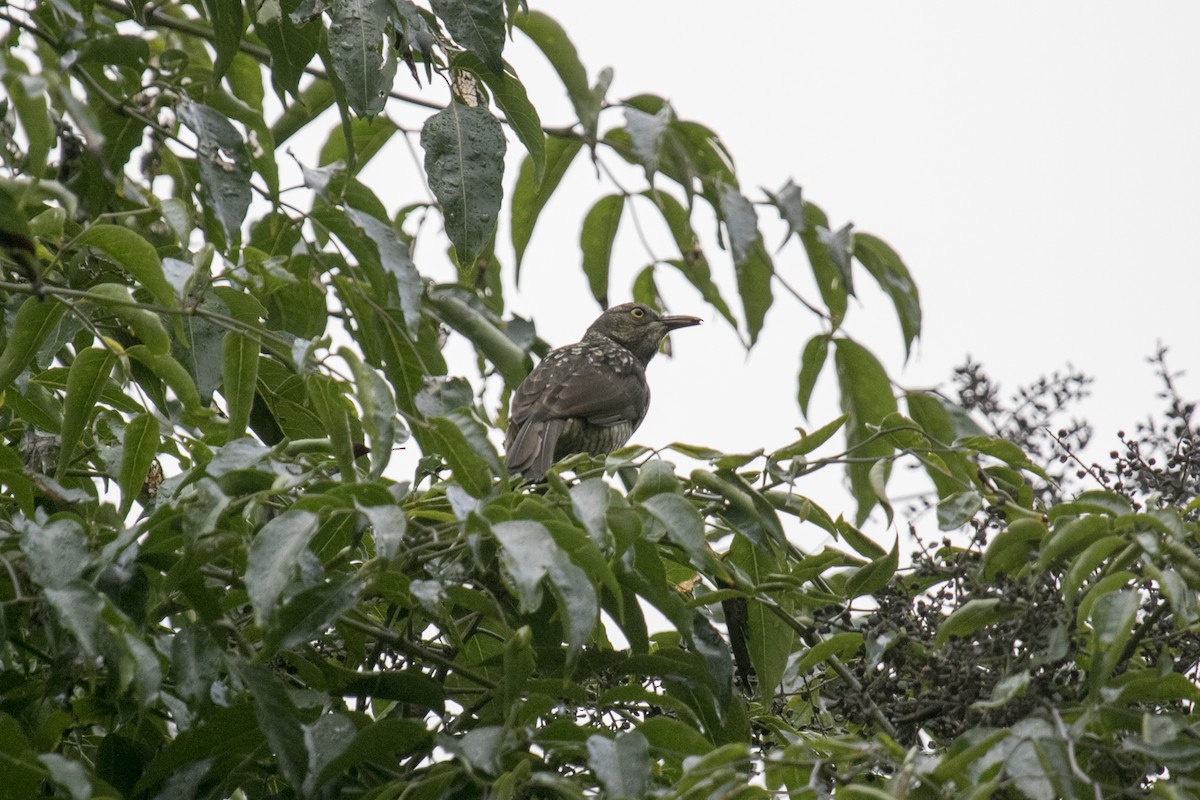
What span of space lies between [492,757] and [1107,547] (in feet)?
3.35

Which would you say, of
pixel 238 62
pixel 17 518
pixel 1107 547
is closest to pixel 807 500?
pixel 1107 547

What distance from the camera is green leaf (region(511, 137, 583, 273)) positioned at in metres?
3.58

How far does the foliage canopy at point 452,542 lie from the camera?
209 centimetres

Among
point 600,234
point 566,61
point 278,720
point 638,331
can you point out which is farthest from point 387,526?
point 638,331

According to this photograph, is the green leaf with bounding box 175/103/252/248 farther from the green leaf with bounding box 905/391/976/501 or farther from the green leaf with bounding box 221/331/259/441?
the green leaf with bounding box 905/391/976/501

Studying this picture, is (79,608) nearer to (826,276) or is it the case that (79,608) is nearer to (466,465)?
(466,465)

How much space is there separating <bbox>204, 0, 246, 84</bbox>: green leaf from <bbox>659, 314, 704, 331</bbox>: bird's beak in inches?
184

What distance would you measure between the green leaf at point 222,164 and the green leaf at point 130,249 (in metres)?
0.50

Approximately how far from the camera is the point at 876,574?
268 centimetres

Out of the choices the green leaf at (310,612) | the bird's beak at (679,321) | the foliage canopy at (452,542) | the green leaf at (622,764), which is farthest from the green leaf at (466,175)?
the bird's beak at (679,321)

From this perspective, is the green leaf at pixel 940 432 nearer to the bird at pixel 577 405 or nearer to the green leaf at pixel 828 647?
the green leaf at pixel 828 647

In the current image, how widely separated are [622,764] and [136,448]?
1087 mm

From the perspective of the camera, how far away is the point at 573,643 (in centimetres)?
199

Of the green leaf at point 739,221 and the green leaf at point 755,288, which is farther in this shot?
the green leaf at point 755,288
